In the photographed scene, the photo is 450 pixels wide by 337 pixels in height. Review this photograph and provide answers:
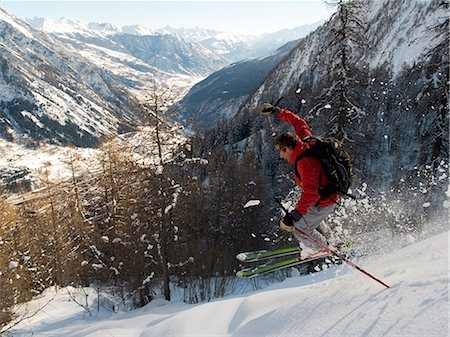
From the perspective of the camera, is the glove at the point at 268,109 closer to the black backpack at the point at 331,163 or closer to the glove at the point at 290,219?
the black backpack at the point at 331,163

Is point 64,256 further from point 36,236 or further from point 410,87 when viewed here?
point 410,87

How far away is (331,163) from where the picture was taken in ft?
20.2

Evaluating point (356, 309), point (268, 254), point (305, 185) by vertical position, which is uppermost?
point (305, 185)

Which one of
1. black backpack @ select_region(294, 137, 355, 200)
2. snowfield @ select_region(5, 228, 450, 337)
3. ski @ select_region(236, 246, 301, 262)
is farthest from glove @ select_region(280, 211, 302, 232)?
ski @ select_region(236, 246, 301, 262)

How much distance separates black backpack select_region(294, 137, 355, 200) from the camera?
20.1ft

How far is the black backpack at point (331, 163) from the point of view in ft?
20.1

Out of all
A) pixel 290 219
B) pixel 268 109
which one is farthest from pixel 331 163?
pixel 268 109

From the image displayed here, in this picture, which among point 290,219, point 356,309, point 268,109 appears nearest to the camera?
point 356,309

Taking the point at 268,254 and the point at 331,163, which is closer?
the point at 331,163

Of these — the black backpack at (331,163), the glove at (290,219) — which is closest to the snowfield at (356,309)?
the glove at (290,219)

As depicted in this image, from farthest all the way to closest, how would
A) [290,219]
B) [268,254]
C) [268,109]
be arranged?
[268,254]
[268,109]
[290,219]

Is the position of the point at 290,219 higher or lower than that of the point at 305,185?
lower

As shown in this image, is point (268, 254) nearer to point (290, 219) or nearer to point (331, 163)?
point (290, 219)

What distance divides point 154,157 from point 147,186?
147 centimetres
